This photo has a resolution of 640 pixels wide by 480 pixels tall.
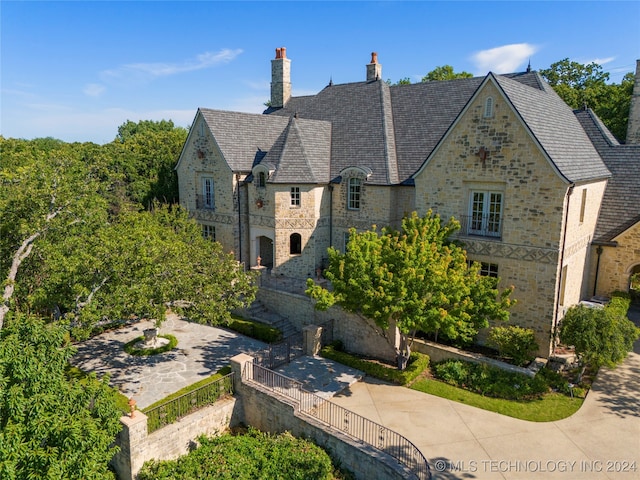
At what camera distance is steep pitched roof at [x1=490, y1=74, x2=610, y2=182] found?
21.0 meters

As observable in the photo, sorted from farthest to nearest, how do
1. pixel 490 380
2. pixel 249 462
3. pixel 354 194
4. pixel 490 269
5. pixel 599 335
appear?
pixel 354 194, pixel 490 269, pixel 490 380, pixel 599 335, pixel 249 462

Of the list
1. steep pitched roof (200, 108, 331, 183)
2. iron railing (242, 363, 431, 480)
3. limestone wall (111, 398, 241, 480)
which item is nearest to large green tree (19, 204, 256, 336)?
iron railing (242, 363, 431, 480)

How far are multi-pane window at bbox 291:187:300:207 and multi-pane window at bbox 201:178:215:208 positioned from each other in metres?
7.15

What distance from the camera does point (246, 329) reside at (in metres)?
25.7

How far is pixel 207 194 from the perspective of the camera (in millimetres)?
33688

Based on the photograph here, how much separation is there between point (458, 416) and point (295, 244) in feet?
51.8

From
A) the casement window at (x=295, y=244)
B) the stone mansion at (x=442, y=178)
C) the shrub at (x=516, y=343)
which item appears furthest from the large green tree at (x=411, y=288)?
the casement window at (x=295, y=244)

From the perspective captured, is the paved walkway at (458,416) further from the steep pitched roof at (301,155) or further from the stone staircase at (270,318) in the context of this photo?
the steep pitched roof at (301,155)

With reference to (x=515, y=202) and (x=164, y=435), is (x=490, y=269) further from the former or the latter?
(x=164, y=435)

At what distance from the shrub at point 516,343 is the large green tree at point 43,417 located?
642 inches

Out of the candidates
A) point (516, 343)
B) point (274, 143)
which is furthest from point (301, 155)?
point (516, 343)

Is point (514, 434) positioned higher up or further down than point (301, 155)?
further down

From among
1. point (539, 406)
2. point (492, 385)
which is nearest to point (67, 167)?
point (492, 385)

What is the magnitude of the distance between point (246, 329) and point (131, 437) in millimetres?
10130
